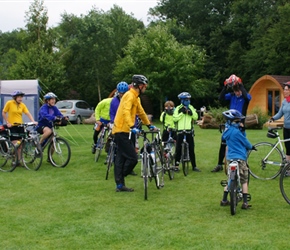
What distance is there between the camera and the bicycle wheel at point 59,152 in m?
11.8

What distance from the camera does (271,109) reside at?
1235 inches

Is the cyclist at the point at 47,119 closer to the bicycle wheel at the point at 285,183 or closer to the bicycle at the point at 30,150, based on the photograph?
the bicycle at the point at 30,150

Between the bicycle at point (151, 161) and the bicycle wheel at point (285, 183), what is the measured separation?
2.07m

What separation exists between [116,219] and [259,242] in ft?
6.64

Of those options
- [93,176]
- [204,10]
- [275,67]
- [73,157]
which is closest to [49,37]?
[204,10]

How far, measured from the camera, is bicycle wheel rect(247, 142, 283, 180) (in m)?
9.98

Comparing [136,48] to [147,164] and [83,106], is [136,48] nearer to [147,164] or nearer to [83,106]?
[83,106]

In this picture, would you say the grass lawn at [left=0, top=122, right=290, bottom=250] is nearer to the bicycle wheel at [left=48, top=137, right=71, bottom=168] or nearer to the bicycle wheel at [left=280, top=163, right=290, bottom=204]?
the bicycle wheel at [left=280, top=163, right=290, bottom=204]

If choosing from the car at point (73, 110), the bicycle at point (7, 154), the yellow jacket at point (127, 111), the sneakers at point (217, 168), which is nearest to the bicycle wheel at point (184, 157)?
the sneakers at point (217, 168)

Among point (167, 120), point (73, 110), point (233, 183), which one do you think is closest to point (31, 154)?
point (167, 120)

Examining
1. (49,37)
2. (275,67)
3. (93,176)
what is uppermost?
(49,37)

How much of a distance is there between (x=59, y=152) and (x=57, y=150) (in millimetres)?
98

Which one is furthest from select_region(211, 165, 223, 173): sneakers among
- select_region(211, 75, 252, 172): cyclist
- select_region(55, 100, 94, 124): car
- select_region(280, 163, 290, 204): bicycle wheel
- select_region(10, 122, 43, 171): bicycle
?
select_region(55, 100, 94, 124): car

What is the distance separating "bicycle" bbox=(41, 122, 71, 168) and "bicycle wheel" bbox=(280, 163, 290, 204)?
5495 mm
